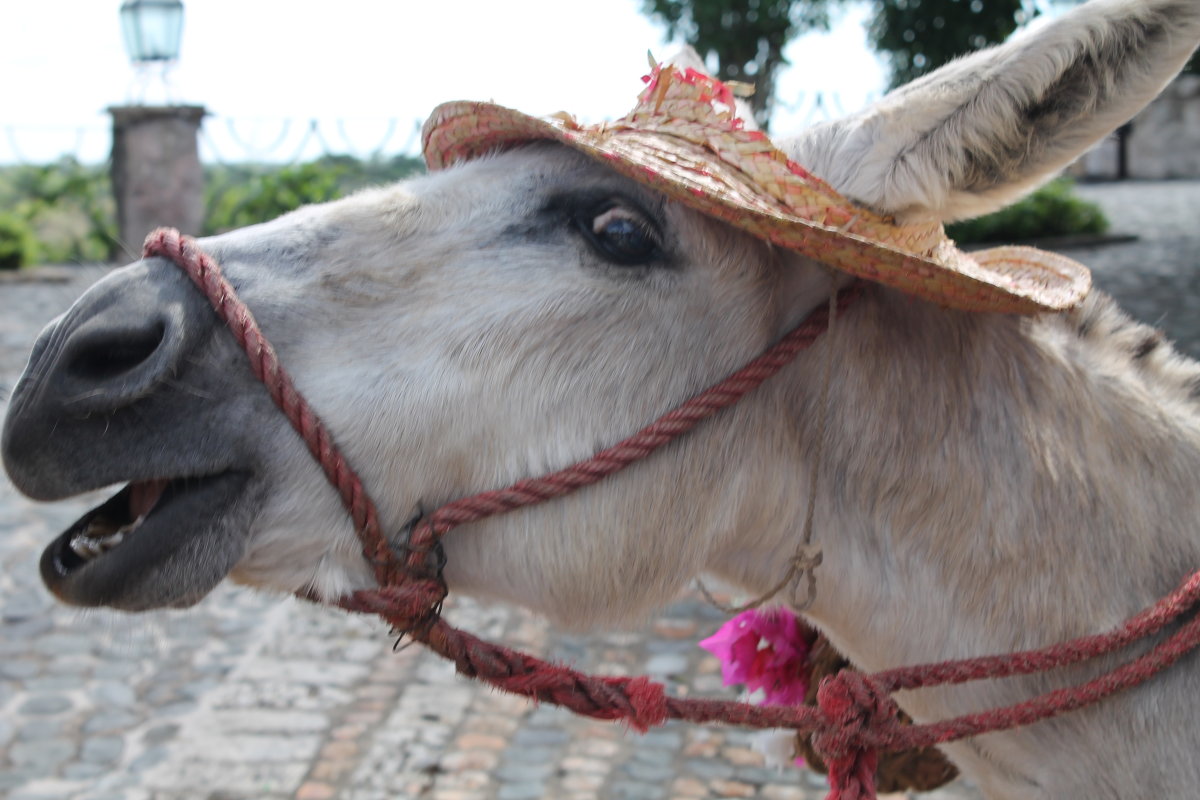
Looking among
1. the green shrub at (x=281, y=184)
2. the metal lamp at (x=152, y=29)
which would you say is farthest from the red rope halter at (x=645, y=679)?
the green shrub at (x=281, y=184)

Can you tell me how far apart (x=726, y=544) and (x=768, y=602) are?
0.23m

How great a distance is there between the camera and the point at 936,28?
7.11m

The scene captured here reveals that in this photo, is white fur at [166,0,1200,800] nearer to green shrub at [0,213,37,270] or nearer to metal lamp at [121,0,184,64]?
metal lamp at [121,0,184,64]

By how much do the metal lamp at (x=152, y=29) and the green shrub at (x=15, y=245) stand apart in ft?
18.1

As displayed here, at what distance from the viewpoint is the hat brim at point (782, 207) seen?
4.78 ft

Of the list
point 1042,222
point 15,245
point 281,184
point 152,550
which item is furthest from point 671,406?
point 15,245

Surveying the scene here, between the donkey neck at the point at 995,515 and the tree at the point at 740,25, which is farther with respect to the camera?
the tree at the point at 740,25

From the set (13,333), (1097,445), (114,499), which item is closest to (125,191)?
(13,333)

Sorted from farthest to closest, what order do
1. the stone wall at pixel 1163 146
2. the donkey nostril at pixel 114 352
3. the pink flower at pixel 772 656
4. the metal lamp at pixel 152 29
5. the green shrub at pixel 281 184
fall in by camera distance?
1. the stone wall at pixel 1163 146
2. the green shrub at pixel 281 184
3. the metal lamp at pixel 152 29
4. the pink flower at pixel 772 656
5. the donkey nostril at pixel 114 352

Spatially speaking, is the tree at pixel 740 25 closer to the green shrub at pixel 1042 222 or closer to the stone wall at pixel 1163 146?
the green shrub at pixel 1042 222

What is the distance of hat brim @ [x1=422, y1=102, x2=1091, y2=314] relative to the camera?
1457 millimetres

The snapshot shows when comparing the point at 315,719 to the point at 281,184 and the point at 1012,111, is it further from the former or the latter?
the point at 281,184

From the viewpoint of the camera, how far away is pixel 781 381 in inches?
65.6

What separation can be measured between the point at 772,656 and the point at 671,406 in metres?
0.86
